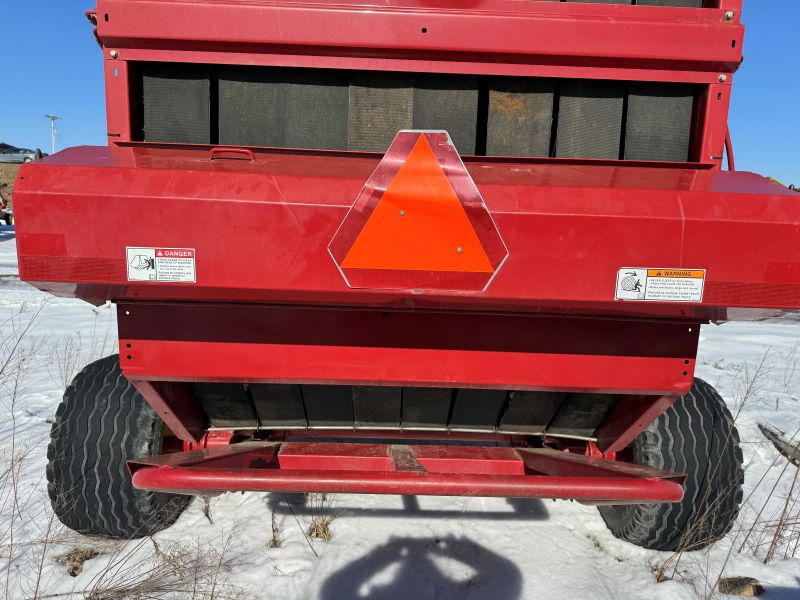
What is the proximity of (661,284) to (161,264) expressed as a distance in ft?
4.40

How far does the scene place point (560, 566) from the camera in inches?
84.7

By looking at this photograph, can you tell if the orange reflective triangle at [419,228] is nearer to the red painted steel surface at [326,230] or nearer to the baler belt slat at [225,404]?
the red painted steel surface at [326,230]

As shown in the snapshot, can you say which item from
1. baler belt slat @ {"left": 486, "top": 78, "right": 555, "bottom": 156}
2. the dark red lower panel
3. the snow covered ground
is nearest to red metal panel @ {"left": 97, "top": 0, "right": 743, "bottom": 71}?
baler belt slat @ {"left": 486, "top": 78, "right": 555, "bottom": 156}

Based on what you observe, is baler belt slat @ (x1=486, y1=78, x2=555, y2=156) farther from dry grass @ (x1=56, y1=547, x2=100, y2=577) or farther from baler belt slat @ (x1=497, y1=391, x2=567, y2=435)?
dry grass @ (x1=56, y1=547, x2=100, y2=577)

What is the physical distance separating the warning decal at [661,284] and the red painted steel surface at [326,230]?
0.02 m

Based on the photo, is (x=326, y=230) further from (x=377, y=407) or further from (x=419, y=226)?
(x=377, y=407)

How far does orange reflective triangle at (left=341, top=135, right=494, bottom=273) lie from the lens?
4.23 ft

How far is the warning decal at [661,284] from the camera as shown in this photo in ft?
4.36

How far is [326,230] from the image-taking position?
1298 millimetres

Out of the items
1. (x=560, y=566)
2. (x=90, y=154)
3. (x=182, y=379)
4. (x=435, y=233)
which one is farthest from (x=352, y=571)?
(x=90, y=154)

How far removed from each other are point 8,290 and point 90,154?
847 centimetres

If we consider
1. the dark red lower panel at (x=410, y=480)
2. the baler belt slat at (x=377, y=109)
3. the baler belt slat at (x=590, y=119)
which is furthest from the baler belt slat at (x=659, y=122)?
the dark red lower panel at (x=410, y=480)

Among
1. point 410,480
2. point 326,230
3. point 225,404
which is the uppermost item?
point 326,230

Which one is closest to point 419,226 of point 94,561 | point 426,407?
point 426,407
